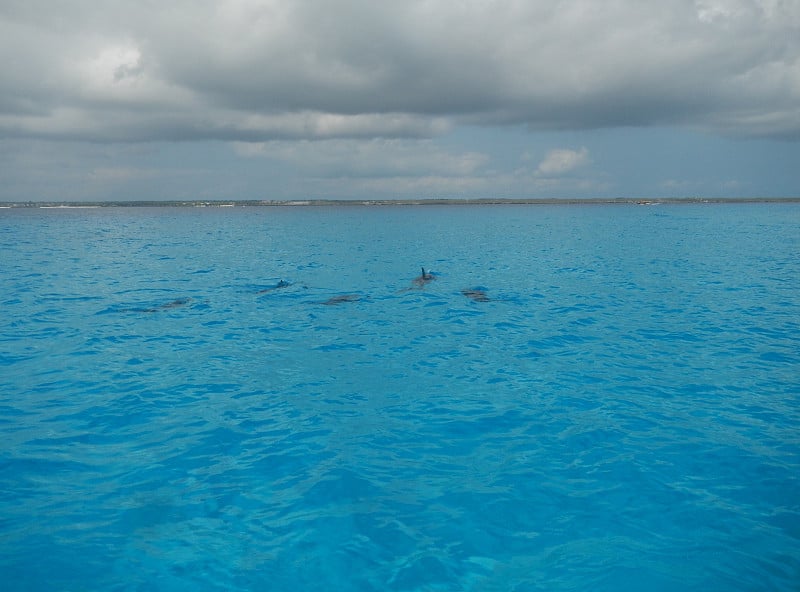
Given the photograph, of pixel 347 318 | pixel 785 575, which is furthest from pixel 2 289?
pixel 785 575

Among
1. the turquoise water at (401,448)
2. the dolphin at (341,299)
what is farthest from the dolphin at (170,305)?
the dolphin at (341,299)

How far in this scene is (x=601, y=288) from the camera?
33688 mm

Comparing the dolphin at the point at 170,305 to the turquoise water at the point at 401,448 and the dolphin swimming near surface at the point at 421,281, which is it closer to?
the turquoise water at the point at 401,448

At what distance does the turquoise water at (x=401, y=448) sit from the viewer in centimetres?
861

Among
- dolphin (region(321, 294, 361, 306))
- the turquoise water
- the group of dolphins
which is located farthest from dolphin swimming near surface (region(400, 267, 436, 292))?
the turquoise water

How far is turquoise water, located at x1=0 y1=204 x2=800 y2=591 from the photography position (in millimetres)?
8609

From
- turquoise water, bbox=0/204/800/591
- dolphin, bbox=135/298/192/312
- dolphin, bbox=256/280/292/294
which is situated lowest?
turquoise water, bbox=0/204/800/591

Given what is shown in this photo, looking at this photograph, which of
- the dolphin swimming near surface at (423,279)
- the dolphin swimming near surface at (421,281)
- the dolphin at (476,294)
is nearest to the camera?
the dolphin at (476,294)

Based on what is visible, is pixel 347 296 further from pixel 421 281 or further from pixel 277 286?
pixel 421 281

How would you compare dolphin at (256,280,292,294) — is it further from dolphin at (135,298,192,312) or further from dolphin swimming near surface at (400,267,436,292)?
dolphin swimming near surface at (400,267,436,292)

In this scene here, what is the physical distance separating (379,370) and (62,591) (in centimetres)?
1105

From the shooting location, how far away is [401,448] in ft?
40.2

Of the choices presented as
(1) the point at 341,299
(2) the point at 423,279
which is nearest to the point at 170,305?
(1) the point at 341,299

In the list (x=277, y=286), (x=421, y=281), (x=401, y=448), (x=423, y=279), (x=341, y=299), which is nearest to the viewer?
(x=401, y=448)
